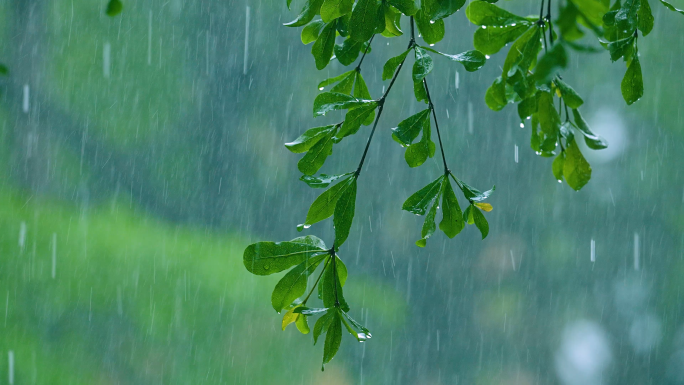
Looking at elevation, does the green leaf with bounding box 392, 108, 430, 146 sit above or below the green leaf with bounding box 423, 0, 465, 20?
below

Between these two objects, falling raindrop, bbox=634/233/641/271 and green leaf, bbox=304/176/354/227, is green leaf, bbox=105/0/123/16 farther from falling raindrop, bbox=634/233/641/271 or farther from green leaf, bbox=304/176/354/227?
falling raindrop, bbox=634/233/641/271

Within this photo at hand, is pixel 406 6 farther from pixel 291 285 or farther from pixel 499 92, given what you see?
pixel 291 285

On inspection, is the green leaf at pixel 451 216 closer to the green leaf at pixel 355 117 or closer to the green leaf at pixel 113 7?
the green leaf at pixel 355 117

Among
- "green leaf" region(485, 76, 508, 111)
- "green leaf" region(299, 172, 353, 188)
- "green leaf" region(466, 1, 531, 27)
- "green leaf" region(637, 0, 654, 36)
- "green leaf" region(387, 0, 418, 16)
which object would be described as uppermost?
"green leaf" region(637, 0, 654, 36)

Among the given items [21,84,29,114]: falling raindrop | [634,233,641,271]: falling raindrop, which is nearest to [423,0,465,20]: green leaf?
[21,84,29,114]: falling raindrop

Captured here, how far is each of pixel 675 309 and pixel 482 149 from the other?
1988mm

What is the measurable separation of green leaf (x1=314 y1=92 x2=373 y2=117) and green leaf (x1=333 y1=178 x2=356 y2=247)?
62mm

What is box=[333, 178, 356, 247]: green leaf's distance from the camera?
407 mm

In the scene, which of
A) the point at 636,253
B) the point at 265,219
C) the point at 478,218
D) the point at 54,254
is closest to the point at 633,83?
the point at 478,218

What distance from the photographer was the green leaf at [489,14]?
1.23 ft

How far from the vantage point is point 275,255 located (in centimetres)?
44

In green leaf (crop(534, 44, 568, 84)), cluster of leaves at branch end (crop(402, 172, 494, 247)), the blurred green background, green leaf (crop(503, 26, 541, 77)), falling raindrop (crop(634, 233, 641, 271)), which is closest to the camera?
green leaf (crop(534, 44, 568, 84))

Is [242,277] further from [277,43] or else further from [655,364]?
[655,364]

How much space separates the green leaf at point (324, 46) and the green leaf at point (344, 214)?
13 centimetres
